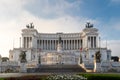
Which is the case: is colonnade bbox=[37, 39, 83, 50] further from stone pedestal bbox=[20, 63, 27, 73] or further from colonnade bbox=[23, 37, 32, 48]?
stone pedestal bbox=[20, 63, 27, 73]

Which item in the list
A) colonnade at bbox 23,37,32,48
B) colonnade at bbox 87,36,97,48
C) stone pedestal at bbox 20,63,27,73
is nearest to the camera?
stone pedestal at bbox 20,63,27,73

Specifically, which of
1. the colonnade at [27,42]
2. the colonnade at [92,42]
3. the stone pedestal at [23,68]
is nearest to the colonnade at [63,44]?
the colonnade at [27,42]

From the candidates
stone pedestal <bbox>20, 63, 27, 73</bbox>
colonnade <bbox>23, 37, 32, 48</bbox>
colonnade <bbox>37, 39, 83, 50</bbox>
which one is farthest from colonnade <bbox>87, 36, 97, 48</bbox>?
stone pedestal <bbox>20, 63, 27, 73</bbox>

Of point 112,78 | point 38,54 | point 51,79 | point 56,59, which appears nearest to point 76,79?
point 51,79

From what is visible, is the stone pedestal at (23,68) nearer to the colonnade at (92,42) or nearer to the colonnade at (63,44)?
the colonnade at (92,42)

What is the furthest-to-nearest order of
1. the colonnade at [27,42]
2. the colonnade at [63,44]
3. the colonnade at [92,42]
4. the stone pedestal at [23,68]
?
the colonnade at [63,44], the colonnade at [27,42], the colonnade at [92,42], the stone pedestal at [23,68]

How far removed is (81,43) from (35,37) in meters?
22.9

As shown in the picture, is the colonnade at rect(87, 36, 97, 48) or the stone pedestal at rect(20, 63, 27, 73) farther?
the colonnade at rect(87, 36, 97, 48)

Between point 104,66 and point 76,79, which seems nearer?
point 76,79

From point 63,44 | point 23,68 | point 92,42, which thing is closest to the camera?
point 23,68

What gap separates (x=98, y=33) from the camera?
13225cm

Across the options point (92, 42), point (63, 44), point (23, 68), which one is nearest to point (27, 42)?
point (63, 44)

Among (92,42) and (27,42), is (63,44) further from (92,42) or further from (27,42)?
(27,42)

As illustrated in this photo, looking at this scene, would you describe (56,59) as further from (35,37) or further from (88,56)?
(35,37)
